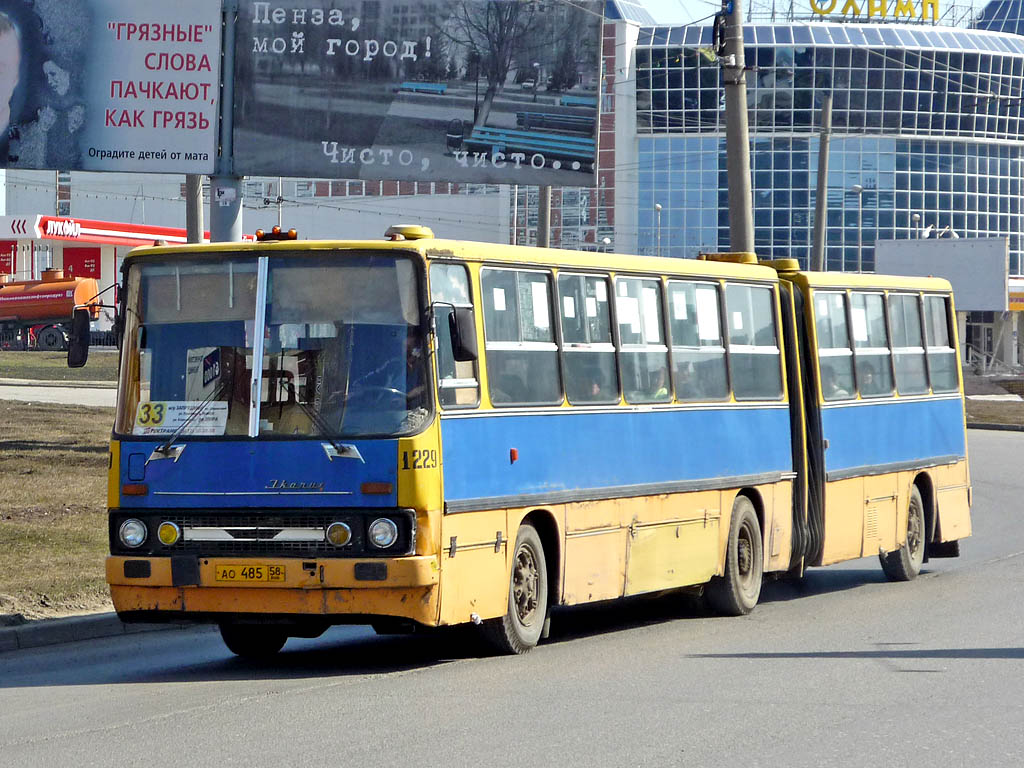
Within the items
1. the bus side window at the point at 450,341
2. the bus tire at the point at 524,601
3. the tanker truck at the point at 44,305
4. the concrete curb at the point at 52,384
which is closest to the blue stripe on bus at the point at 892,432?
the bus tire at the point at 524,601

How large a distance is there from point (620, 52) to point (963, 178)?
21.8 metres

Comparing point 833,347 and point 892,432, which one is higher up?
point 833,347

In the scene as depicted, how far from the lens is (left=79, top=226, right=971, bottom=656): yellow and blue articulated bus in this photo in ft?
30.7

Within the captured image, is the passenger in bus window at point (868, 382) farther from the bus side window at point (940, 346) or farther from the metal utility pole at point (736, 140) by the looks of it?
the metal utility pole at point (736, 140)

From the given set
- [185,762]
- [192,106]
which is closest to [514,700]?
[185,762]

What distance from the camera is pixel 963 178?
3866 inches

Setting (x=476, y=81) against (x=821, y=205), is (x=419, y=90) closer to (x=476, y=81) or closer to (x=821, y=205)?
(x=476, y=81)

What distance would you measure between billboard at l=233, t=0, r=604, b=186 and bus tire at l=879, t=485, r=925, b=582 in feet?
29.0

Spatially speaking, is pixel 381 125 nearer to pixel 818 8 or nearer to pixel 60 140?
pixel 60 140

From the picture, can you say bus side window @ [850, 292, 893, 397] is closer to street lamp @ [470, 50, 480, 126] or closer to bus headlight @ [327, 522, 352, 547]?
bus headlight @ [327, 522, 352, 547]

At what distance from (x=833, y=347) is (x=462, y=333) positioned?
6.20 m

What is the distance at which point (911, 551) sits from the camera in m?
15.9

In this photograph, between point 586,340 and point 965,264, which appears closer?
point 586,340

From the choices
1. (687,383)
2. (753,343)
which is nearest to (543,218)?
(753,343)
